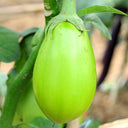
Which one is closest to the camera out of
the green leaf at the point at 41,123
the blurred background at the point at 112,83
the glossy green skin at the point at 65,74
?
the glossy green skin at the point at 65,74

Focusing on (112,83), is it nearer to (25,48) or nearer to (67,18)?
(25,48)

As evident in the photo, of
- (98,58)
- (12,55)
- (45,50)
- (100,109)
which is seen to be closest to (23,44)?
(12,55)

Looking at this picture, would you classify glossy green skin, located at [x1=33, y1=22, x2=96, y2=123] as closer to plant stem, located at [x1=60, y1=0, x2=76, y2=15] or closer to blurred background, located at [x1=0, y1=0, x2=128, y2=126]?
plant stem, located at [x1=60, y1=0, x2=76, y2=15]

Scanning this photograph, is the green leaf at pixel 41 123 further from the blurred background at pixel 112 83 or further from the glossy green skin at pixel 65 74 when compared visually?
the blurred background at pixel 112 83

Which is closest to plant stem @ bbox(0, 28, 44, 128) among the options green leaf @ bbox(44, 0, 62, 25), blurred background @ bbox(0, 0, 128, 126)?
green leaf @ bbox(44, 0, 62, 25)

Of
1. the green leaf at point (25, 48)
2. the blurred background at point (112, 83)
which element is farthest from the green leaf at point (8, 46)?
the blurred background at point (112, 83)

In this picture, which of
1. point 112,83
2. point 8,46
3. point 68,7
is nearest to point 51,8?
point 68,7
